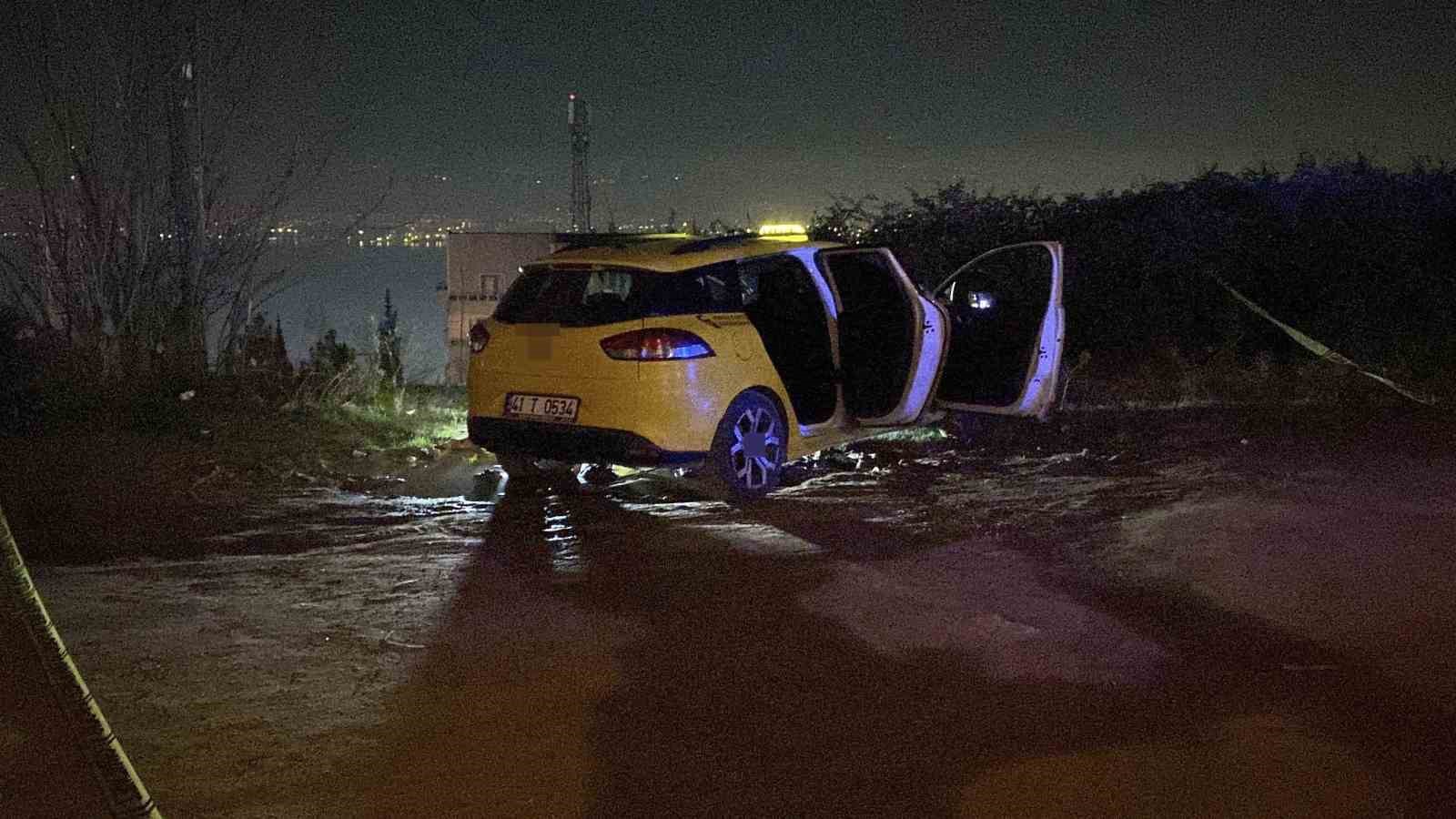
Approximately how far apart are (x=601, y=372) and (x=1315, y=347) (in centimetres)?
777

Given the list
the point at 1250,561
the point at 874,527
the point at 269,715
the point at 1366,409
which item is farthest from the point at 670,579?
the point at 1366,409

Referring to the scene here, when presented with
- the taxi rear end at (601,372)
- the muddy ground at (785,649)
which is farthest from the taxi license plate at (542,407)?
the muddy ground at (785,649)

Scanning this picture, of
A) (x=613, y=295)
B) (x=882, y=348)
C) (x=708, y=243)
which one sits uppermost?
(x=708, y=243)

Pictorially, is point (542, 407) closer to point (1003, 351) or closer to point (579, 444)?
point (579, 444)

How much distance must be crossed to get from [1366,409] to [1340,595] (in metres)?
6.13

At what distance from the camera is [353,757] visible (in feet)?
15.1

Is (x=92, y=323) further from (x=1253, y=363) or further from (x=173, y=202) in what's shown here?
(x=1253, y=363)

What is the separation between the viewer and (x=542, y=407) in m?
8.53

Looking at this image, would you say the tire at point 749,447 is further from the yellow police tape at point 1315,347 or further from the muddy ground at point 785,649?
the yellow police tape at point 1315,347

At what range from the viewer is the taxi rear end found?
8.27 m

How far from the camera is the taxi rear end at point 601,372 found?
8266 mm

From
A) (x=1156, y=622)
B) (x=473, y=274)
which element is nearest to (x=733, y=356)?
(x=1156, y=622)

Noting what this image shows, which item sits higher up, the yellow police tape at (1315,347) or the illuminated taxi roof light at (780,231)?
the illuminated taxi roof light at (780,231)

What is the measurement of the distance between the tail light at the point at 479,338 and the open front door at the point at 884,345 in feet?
7.64
